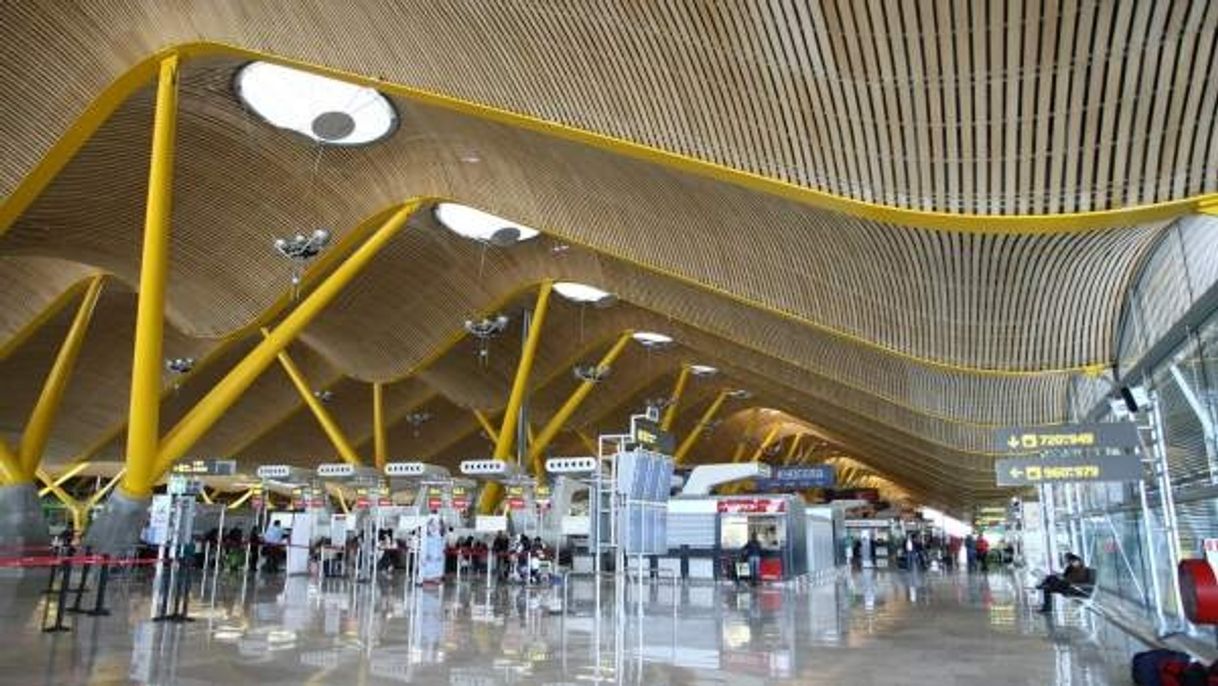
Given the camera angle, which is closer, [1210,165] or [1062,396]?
[1210,165]

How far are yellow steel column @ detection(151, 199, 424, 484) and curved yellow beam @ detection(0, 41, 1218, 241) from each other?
5571 mm

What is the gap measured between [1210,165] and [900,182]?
2.88 m

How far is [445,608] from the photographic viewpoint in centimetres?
1565

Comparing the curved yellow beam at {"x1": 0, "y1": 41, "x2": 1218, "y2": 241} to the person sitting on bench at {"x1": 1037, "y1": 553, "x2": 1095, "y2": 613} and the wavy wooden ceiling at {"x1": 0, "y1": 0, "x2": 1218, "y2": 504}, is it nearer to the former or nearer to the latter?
the wavy wooden ceiling at {"x1": 0, "y1": 0, "x2": 1218, "y2": 504}

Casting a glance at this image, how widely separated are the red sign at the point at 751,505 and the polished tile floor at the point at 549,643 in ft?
29.7

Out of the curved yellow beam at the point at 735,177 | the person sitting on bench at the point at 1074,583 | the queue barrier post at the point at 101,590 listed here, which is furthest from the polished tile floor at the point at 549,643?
the curved yellow beam at the point at 735,177

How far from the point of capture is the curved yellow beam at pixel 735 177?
30.8 ft

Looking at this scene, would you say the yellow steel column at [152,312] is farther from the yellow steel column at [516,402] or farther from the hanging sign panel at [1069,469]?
the yellow steel column at [516,402]

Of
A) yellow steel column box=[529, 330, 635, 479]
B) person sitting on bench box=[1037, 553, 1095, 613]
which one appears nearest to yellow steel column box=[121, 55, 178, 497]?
person sitting on bench box=[1037, 553, 1095, 613]

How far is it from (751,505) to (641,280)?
810 centimetres

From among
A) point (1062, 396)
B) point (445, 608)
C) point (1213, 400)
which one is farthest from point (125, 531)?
point (1062, 396)

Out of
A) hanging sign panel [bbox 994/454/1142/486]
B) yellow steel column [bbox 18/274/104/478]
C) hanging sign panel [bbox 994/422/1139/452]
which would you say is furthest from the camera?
yellow steel column [bbox 18/274/104/478]

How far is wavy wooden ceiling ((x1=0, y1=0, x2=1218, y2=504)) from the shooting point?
8.68 meters

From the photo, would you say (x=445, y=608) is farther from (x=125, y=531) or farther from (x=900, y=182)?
(x=900, y=182)
